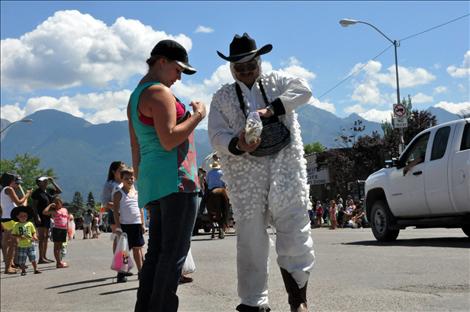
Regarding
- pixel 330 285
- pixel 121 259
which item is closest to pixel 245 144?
pixel 330 285

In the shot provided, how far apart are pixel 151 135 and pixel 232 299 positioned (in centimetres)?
Answer: 247

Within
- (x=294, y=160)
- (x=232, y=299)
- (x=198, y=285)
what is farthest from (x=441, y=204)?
(x=294, y=160)

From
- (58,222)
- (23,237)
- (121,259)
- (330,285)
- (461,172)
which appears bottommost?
(330,285)

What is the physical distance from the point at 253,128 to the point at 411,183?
770cm

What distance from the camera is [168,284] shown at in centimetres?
382

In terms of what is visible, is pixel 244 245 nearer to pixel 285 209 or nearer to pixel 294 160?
pixel 285 209

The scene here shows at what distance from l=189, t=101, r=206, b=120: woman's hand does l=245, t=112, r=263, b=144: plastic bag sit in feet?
1.08

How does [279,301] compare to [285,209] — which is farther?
[279,301]

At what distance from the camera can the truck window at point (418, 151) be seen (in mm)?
11078

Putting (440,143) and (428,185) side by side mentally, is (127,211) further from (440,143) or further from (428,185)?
(440,143)

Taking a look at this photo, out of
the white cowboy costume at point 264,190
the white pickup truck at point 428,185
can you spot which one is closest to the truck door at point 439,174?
the white pickup truck at point 428,185

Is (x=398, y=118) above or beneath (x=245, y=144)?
above

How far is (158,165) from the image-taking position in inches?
155

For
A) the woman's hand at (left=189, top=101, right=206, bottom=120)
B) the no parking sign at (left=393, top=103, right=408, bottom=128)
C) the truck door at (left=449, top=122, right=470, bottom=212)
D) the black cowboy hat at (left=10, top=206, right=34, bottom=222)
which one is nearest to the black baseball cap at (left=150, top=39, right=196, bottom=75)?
the woman's hand at (left=189, top=101, right=206, bottom=120)
